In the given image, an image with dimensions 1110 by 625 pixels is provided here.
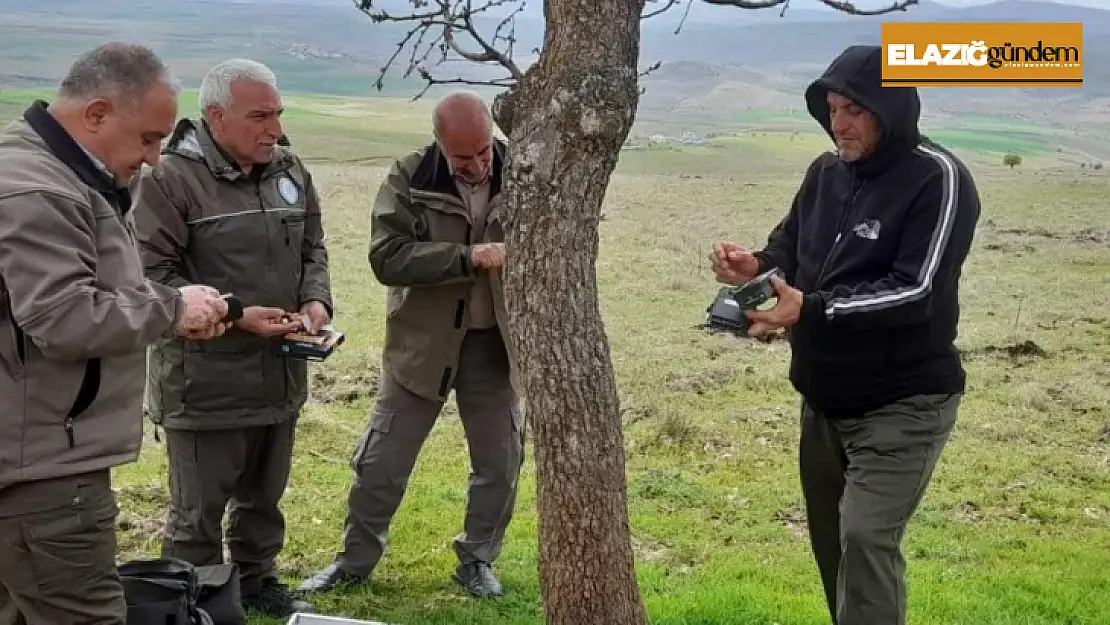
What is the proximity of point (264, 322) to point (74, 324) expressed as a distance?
4.47 ft

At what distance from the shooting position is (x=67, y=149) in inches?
113

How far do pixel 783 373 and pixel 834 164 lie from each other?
20.7ft

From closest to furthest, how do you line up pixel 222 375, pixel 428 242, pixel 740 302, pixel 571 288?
pixel 571 288, pixel 740 302, pixel 222 375, pixel 428 242

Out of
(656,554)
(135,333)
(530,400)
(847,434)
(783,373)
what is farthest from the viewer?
(783,373)

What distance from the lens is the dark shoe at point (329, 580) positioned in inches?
191

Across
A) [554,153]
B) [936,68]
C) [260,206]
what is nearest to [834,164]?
[554,153]

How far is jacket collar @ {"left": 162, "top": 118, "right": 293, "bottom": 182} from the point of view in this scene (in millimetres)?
4141

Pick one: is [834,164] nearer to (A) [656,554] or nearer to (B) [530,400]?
(B) [530,400]

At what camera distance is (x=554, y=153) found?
10.6 ft

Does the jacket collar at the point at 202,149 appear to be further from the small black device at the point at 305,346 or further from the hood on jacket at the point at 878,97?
the hood on jacket at the point at 878,97

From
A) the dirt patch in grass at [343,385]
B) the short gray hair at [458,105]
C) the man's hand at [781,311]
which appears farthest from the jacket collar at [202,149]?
the dirt patch in grass at [343,385]

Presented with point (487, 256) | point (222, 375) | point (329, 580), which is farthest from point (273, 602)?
point (487, 256)

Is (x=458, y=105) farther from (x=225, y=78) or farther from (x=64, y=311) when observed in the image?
(x=64, y=311)

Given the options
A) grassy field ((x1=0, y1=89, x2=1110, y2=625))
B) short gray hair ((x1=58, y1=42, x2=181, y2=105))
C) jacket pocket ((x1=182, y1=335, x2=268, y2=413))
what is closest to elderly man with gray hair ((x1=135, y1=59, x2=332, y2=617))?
jacket pocket ((x1=182, y1=335, x2=268, y2=413))
